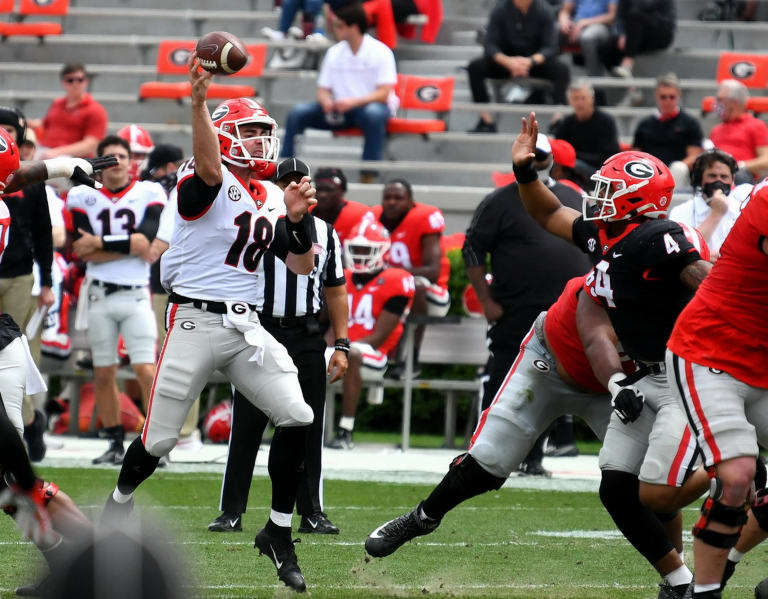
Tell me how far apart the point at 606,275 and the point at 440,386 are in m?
5.32

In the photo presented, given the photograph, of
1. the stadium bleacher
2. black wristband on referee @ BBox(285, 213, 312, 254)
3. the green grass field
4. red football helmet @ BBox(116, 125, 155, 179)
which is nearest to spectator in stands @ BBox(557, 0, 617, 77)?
the stadium bleacher

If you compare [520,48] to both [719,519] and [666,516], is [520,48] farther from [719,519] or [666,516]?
[719,519]

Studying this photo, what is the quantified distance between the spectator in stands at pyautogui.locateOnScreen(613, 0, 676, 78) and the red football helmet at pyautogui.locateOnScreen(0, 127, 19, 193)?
32.6 feet

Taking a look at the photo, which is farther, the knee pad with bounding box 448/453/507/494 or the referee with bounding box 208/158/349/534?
the referee with bounding box 208/158/349/534

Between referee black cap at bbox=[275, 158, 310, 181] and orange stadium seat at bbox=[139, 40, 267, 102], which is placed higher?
referee black cap at bbox=[275, 158, 310, 181]

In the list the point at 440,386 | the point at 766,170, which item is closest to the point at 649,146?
the point at 766,170

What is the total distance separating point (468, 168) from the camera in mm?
13930

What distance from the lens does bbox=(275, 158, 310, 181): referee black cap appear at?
6.26 metres

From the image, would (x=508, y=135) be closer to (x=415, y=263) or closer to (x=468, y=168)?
(x=468, y=168)

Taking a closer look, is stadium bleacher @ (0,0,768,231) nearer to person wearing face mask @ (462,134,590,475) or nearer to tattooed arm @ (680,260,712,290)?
person wearing face mask @ (462,134,590,475)

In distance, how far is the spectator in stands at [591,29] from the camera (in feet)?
48.5

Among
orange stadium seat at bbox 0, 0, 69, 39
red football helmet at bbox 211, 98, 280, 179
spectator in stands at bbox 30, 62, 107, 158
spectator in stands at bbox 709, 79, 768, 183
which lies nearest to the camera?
red football helmet at bbox 211, 98, 280, 179

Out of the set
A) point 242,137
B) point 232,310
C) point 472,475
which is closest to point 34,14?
point 242,137

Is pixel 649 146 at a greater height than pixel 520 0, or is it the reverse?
pixel 520 0
